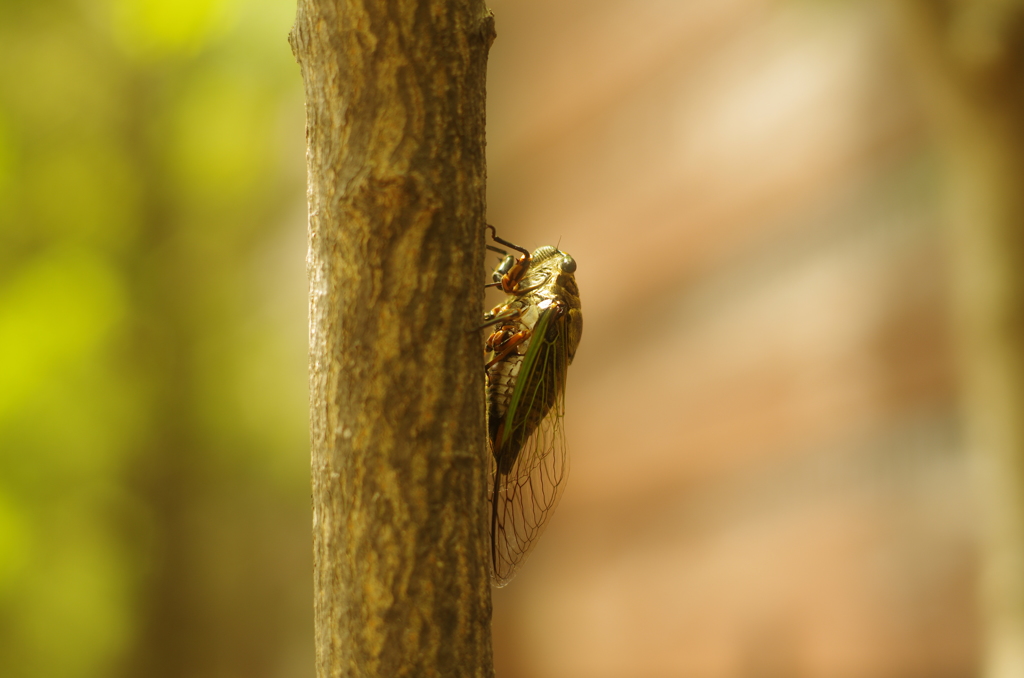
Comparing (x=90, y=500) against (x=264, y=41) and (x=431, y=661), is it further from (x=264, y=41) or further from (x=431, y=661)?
(x=431, y=661)

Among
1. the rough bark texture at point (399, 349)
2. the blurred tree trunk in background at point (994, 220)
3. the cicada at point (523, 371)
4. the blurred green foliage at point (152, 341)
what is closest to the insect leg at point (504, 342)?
the cicada at point (523, 371)

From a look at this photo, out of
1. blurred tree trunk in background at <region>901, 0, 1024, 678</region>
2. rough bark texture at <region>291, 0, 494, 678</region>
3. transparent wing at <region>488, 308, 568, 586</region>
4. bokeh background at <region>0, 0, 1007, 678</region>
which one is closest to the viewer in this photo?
rough bark texture at <region>291, 0, 494, 678</region>

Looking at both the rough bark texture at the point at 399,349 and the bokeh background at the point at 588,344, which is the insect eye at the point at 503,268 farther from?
the bokeh background at the point at 588,344

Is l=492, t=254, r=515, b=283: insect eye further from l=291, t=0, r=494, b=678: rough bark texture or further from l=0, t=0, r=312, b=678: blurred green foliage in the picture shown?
l=0, t=0, r=312, b=678: blurred green foliage

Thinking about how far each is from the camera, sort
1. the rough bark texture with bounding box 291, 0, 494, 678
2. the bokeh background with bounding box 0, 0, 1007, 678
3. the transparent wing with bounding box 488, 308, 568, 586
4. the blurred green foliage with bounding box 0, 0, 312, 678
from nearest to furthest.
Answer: the rough bark texture with bounding box 291, 0, 494, 678 → the transparent wing with bounding box 488, 308, 568, 586 → the bokeh background with bounding box 0, 0, 1007, 678 → the blurred green foliage with bounding box 0, 0, 312, 678

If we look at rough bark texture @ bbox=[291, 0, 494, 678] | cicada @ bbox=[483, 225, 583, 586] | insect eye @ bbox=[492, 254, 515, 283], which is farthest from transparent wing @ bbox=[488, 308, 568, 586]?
rough bark texture @ bbox=[291, 0, 494, 678]

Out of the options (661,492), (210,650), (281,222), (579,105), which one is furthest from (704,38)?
(210,650)

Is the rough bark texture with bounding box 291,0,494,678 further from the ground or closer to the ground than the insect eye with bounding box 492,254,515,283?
closer to the ground
